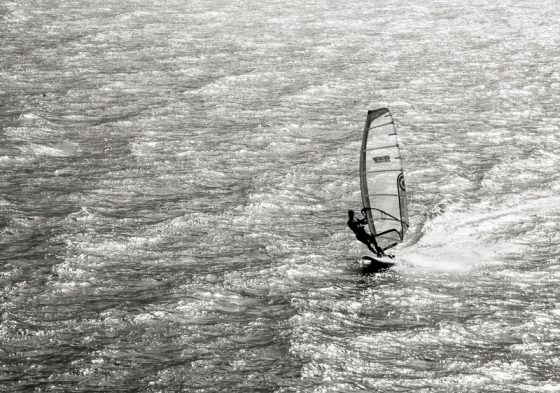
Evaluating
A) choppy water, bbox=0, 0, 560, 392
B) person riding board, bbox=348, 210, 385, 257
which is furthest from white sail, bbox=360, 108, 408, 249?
choppy water, bbox=0, 0, 560, 392

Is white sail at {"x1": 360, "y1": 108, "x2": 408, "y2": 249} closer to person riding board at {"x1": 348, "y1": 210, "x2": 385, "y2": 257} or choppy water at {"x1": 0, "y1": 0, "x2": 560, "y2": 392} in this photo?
person riding board at {"x1": 348, "y1": 210, "x2": 385, "y2": 257}

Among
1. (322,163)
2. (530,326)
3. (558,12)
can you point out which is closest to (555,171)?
(322,163)

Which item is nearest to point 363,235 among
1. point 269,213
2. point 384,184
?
point 384,184

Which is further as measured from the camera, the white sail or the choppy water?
the white sail

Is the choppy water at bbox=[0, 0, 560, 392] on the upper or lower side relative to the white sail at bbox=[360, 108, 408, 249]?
lower

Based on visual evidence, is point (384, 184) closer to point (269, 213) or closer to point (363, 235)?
point (363, 235)

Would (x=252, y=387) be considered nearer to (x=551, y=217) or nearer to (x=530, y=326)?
(x=530, y=326)

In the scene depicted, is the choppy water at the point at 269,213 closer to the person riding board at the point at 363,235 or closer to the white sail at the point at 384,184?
the person riding board at the point at 363,235
